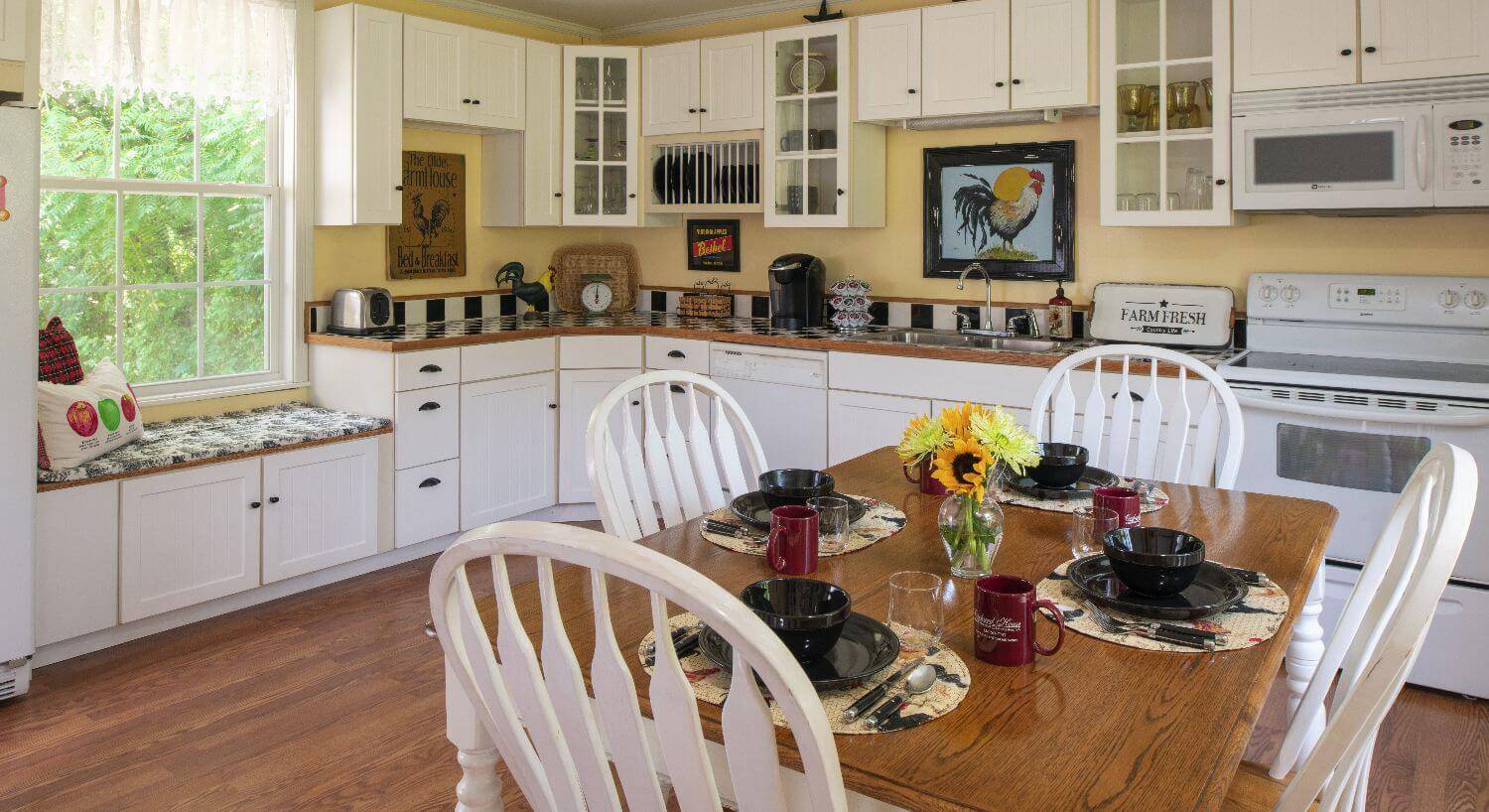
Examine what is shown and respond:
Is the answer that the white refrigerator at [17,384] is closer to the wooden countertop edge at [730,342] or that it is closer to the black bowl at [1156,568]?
the wooden countertop edge at [730,342]

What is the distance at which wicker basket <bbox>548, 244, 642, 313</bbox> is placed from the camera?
5.38 metres

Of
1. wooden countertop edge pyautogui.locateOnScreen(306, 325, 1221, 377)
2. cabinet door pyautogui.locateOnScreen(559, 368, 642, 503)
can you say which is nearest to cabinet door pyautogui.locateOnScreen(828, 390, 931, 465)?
wooden countertop edge pyautogui.locateOnScreen(306, 325, 1221, 377)

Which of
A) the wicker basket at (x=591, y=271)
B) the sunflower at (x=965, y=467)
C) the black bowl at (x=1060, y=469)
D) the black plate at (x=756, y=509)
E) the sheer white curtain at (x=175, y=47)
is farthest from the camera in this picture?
the wicker basket at (x=591, y=271)

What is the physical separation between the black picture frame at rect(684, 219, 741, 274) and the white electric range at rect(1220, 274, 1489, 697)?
235cm

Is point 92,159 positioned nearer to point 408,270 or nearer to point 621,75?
point 408,270

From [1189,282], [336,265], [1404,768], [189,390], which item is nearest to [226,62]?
[336,265]

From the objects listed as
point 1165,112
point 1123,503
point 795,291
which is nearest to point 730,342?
point 795,291

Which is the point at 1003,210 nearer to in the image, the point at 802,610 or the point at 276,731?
the point at 276,731

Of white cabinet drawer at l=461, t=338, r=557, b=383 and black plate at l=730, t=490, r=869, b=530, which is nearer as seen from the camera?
black plate at l=730, t=490, r=869, b=530

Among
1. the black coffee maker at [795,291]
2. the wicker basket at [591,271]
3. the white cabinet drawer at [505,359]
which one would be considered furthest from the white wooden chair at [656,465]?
the wicker basket at [591,271]

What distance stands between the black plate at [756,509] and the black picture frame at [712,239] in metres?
3.25

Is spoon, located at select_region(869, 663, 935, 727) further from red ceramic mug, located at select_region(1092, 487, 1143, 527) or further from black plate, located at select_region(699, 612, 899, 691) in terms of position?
red ceramic mug, located at select_region(1092, 487, 1143, 527)

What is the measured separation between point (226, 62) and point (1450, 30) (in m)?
3.91

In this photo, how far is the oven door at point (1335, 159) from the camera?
3.30 m
